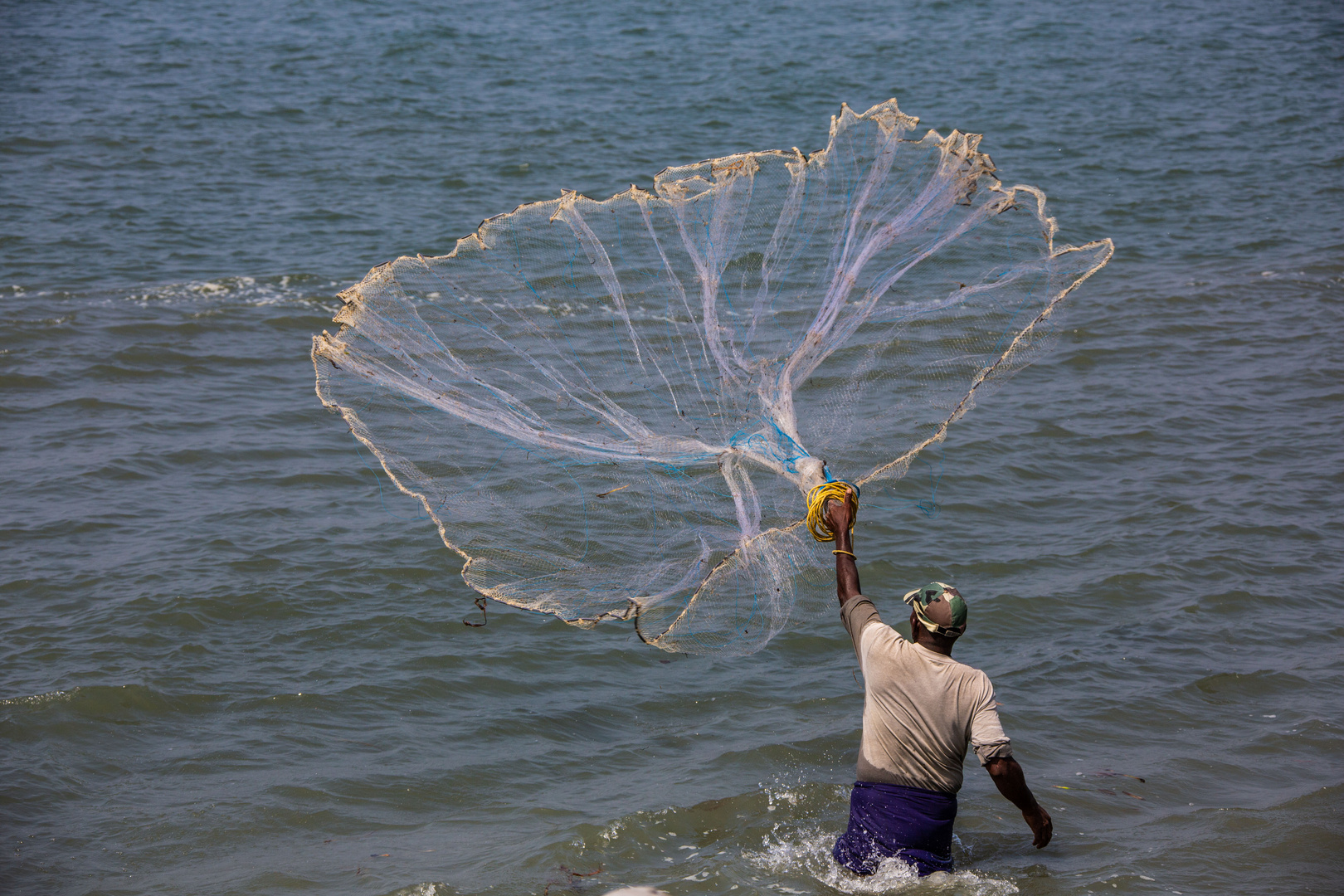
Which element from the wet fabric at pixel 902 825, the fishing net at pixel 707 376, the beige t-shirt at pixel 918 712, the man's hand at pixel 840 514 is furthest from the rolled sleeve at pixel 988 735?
the fishing net at pixel 707 376

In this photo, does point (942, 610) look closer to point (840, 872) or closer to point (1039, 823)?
point (1039, 823)

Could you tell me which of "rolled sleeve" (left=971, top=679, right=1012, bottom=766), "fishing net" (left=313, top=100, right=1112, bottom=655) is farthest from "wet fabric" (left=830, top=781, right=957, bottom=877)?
"fishing net" (left=313, top=100, right=1112, bottom=655)

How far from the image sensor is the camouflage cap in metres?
3.61

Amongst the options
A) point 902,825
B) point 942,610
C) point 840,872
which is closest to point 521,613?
point 840,872

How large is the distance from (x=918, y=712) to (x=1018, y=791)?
385 millimetres

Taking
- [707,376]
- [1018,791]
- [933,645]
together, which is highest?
[707,376]

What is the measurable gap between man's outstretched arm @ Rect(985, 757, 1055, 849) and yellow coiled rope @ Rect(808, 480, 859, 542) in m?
0.91

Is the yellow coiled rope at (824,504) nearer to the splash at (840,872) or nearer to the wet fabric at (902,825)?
the wet fabric at (902,825)

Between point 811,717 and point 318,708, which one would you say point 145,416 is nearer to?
point 318,708

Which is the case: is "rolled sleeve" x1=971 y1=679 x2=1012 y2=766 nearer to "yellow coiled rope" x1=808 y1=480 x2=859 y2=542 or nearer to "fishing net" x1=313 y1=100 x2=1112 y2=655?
"yellow coiled rope" x1=808 y1=480 x2=859 y2=542

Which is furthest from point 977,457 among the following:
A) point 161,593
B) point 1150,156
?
point 1150,156

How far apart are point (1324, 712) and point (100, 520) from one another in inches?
258

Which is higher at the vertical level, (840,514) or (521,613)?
(840,514)

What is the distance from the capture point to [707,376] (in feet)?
17.6
